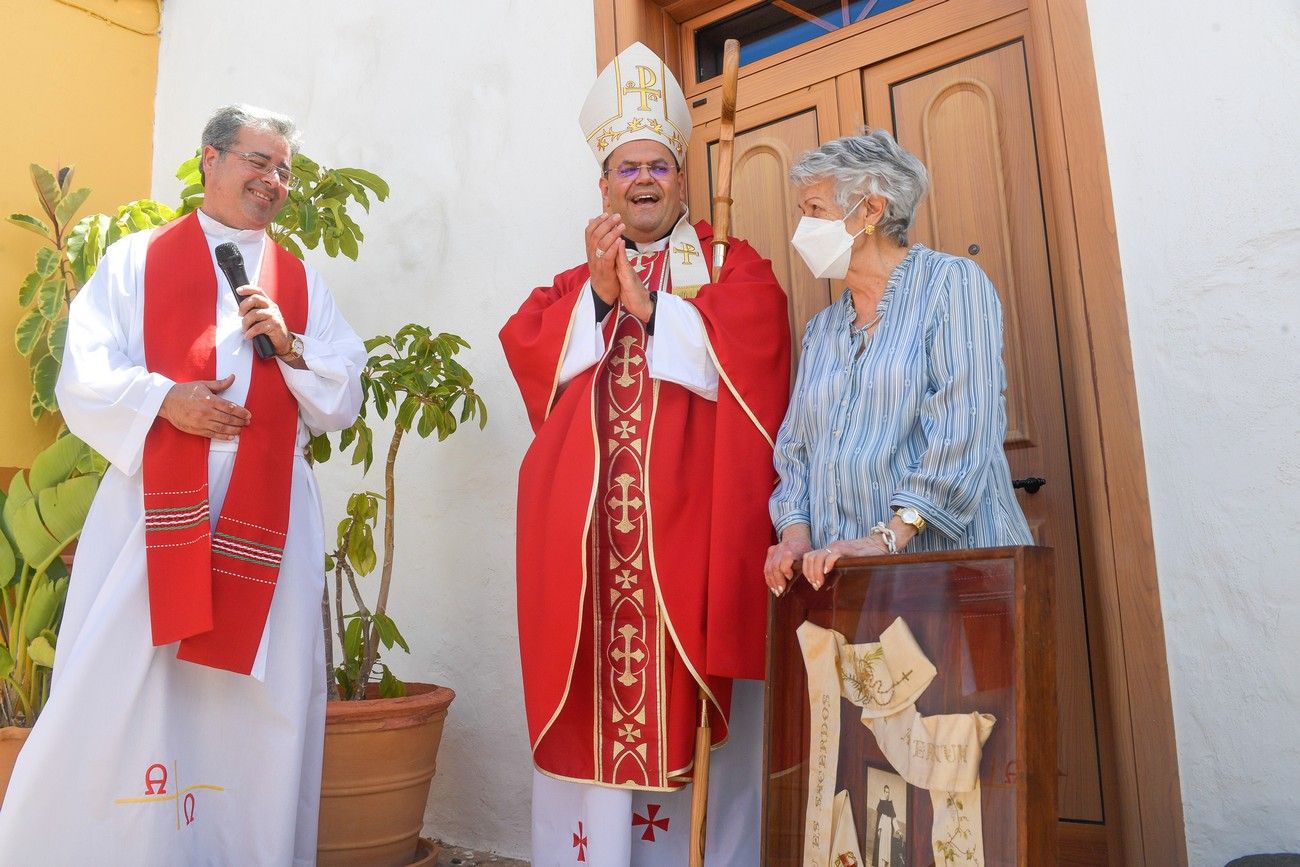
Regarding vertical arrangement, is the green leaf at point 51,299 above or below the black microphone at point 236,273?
above

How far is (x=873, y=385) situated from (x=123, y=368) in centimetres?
176

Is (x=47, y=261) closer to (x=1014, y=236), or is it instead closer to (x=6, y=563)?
(x=6, y=563)

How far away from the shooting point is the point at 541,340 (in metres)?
2.72

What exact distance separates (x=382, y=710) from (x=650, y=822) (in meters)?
0.85

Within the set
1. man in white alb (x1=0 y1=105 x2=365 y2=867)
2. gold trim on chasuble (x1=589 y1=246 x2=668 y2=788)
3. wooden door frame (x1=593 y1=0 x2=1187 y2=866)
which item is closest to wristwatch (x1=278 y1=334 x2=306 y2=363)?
man in white alb (x1=0 y1=105 x2=365 y2=867)

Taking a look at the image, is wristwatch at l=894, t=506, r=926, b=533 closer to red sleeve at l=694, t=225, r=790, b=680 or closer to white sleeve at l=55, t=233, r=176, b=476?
red sleeve at l=694, t=225, r=790, b=680

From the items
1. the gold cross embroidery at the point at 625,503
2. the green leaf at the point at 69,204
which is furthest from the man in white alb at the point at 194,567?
the green leaf at the point at 69,204

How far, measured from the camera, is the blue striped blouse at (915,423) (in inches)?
78.1

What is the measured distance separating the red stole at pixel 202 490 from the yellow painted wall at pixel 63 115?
214 centimetres

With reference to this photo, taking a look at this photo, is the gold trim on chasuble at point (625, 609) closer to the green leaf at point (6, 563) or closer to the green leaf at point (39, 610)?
the green leaf at point (39, 610)

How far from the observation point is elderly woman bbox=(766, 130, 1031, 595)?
1980 mm

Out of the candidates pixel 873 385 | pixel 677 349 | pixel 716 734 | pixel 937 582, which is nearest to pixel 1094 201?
pixel 873 385

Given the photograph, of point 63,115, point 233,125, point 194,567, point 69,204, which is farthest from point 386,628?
point 63,115

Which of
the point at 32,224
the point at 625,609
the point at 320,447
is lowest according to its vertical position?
the point at 625,609
